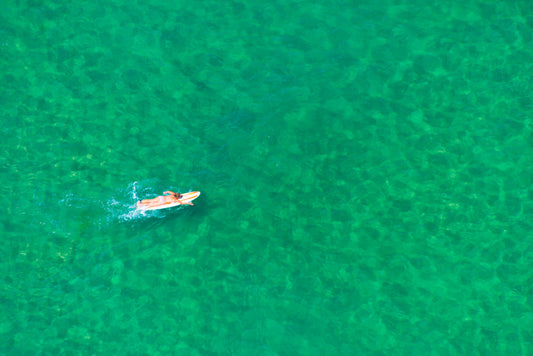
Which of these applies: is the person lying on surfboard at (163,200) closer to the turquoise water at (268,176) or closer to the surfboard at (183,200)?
the surfboard at (183,200)

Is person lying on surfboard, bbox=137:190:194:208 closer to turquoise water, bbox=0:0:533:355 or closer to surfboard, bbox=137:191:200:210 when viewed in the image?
surfboard, bbox=137:191:200:210

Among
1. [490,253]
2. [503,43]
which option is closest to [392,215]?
[490,253]

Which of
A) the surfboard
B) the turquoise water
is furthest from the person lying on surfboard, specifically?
the turquoise water

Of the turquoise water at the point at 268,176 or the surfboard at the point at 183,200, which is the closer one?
the turquoise water at the point at 268,176

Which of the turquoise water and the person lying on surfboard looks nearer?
the turquoise water

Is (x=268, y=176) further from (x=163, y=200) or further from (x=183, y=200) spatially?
(x=163, y=200)

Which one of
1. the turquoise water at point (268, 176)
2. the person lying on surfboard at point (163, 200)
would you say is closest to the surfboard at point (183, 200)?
the person lying on surfboard at point (163, 200)

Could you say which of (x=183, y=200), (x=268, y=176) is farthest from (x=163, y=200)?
(x=268, y=176)

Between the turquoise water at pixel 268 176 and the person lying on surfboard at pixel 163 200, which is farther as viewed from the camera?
the person lying on surfboard at pixel 163 200
